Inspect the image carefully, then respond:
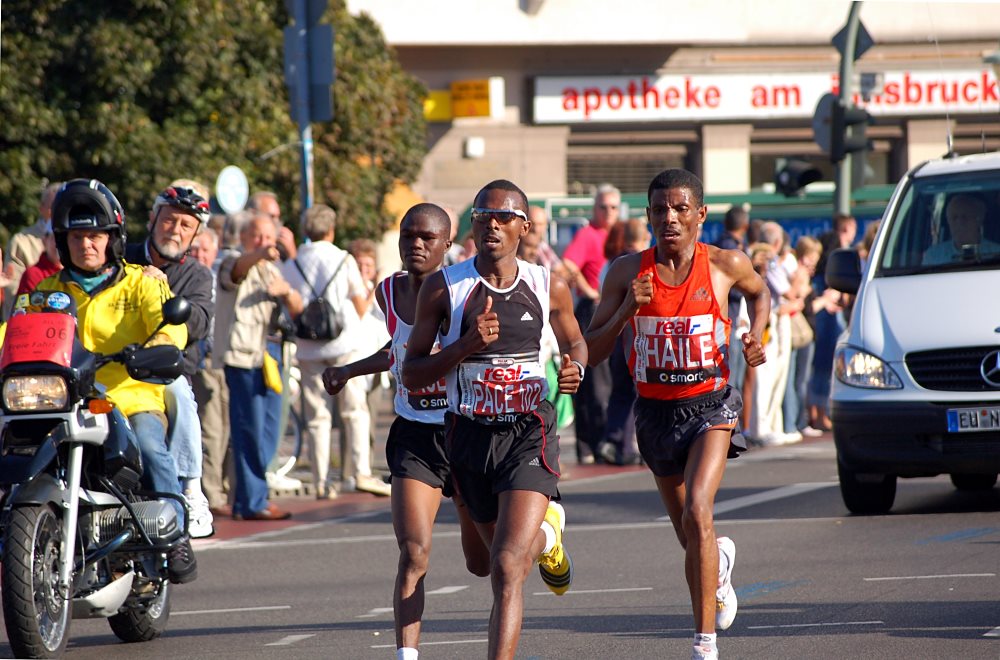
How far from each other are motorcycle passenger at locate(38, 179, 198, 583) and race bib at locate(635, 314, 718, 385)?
85.8 inches

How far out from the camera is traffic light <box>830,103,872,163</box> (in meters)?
21.4

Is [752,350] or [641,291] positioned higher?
[641,291]

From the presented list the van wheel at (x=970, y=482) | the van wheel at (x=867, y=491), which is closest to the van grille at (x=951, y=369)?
the van wheel at (x=867, y=491)

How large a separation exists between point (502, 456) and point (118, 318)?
7.79 feet

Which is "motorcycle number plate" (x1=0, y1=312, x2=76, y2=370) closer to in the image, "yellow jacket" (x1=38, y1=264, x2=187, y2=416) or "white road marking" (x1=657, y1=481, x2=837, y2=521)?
"yellow jacket" (x1=38, y1=264, x2=187, y2=416)

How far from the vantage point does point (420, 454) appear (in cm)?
696

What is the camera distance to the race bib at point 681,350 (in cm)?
742

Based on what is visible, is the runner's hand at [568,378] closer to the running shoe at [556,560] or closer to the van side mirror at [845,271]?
the running shoe at [556,560]

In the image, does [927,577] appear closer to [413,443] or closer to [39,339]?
[413,443]

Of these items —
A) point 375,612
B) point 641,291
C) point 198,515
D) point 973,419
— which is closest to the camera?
point 641,291

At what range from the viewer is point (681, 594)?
890 cm

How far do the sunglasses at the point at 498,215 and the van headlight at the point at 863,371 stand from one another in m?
4.84

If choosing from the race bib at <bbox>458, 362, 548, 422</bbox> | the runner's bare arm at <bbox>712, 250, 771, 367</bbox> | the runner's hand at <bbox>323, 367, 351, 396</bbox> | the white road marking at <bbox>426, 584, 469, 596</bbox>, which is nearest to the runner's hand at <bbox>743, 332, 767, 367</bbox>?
the runner's bare arm at <bbox>712, 250, 771, 367</bbox>

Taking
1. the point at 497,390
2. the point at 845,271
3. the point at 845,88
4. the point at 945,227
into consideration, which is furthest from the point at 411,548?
the point at 845,88
